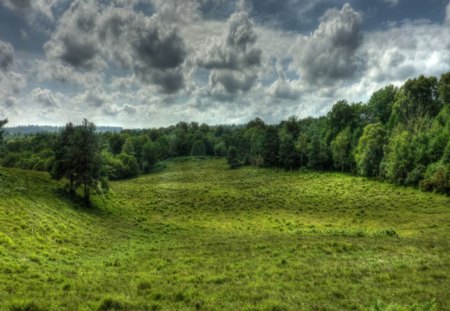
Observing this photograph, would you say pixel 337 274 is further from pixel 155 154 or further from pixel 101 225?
pixel 155 154

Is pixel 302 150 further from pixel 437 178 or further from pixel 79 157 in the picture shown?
pixel 79 157

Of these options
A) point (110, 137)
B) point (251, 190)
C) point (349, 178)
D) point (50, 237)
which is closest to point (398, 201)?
point (349, 178)

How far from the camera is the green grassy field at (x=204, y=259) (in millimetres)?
11453

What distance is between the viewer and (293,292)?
40.3ft

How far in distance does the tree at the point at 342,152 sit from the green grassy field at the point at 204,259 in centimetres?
4315

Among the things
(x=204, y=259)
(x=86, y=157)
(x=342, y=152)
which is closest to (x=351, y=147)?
(x=342, y=152)

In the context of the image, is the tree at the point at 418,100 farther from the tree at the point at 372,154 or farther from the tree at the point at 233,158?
the tree at the point at 233,158

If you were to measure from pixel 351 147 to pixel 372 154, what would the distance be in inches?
589

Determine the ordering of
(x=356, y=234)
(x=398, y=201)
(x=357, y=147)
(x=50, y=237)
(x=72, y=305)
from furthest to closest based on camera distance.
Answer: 1. (x=357, y=147)
2. (x=398, y=201)
3. (x=356, y=234)
4. (x=50, y=237)
5. (x=72, y=305)

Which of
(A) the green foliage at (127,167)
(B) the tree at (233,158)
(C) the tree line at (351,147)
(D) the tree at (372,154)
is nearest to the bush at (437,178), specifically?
(C) the tree line at (351,147)

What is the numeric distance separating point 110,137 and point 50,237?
483 feet

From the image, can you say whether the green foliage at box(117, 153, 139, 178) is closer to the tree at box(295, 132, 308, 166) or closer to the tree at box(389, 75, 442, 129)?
the tree at box(295, 132, 308, 166)

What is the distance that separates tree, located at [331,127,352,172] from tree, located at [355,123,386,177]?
824 cm

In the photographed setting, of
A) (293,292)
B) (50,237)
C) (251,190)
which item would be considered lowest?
(251,190)
